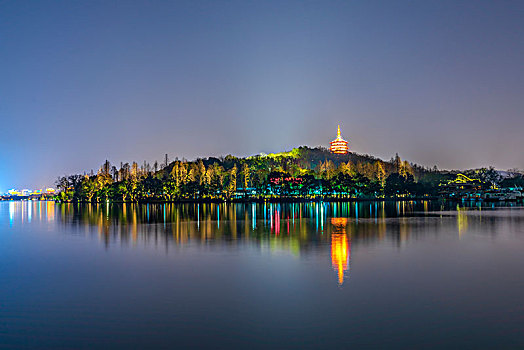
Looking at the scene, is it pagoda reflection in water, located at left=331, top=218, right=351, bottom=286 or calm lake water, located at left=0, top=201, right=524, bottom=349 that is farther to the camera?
pagoda reflection in water, located at left=331, top=218, right=351, bottom=286

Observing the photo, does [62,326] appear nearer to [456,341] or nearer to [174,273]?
[174,273]

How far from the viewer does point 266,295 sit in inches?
701

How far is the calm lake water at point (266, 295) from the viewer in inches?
506

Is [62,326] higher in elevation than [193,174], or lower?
lower

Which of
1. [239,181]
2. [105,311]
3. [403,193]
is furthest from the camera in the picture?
[239,181]

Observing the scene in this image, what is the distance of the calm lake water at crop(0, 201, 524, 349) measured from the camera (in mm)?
12844

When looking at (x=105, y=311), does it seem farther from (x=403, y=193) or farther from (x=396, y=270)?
(x=403, y=193)

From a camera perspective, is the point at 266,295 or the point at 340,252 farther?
the point at 340,252

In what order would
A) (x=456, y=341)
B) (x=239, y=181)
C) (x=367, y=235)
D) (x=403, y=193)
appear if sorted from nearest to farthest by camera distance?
(x=456, y=341) < (x=367, y=235) < (x=403, y=193) < (x=239, y=181)

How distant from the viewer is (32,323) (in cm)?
1441

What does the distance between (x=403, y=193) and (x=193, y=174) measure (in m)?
75.2

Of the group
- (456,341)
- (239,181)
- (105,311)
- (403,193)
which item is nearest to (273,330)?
(456,341)

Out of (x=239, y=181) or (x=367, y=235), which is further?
(x=239, y=181)

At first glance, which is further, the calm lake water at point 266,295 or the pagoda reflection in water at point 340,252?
the pagoda reflection in water at point 340,252
